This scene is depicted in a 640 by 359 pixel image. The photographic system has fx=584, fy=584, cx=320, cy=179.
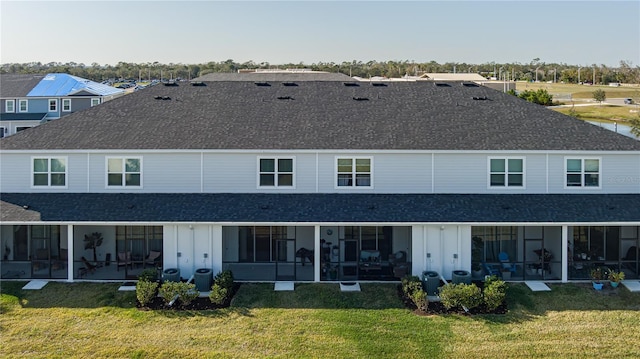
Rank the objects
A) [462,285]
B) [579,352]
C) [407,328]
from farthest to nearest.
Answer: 1. [462,285]
2. [407,328]
3. [579,352]

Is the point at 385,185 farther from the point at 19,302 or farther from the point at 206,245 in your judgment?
the point at 19,302

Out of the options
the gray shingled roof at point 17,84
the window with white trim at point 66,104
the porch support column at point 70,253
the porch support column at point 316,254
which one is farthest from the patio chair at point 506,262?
the gray shingled roof at point 17,84

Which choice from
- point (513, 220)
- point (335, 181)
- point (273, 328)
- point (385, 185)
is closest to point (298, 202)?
point (335, 181)

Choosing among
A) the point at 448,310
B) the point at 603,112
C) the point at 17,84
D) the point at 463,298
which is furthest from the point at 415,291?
the point at 603,112

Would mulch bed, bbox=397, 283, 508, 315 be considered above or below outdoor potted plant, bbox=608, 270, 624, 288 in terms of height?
below

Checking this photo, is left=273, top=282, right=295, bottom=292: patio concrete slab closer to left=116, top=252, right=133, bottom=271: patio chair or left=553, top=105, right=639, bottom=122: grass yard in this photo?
left=116, top=252, right=133, bottom=271: patio chair

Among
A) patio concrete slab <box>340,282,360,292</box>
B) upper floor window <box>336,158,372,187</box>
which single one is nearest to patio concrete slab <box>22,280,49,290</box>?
patio concrete slab <box>340,282,360,292</box>

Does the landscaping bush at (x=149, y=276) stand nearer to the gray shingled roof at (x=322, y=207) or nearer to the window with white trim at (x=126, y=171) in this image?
the gray shingled roof at (x=322, y=207)
